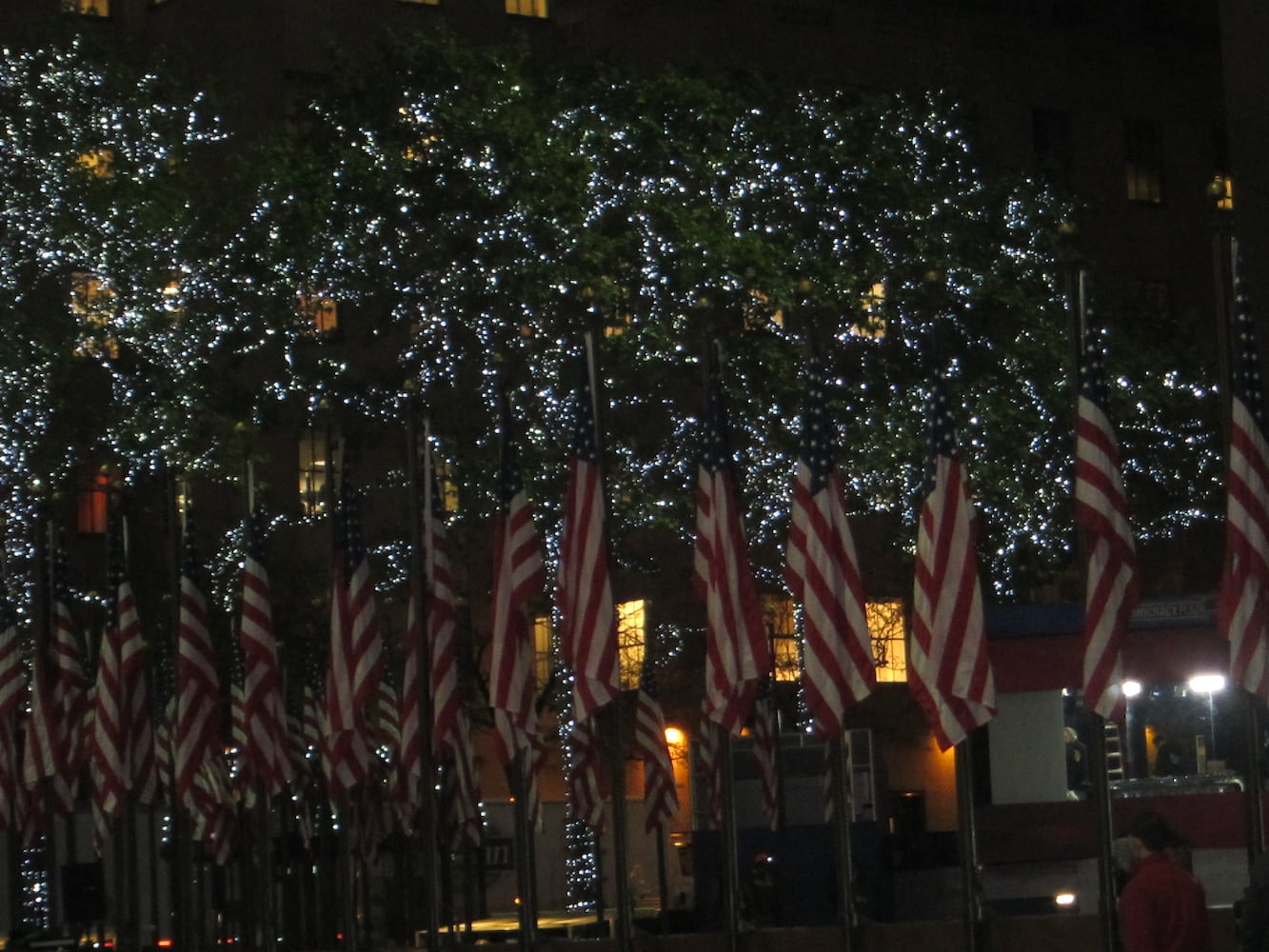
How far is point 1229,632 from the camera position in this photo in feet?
51.8

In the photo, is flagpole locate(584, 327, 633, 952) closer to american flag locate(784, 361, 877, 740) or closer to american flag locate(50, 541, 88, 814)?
american flag locate(784, 361, 877, 740)

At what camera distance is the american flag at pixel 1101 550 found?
16.0 m

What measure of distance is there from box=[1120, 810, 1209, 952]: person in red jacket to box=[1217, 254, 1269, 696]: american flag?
140 inches

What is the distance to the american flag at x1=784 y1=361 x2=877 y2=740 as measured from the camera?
58.9 ft

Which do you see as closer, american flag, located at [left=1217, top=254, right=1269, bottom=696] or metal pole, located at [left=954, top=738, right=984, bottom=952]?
american flag, located at [left=1217, top=254, right=1269, bottom=696]

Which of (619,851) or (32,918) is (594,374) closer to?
(619,851)

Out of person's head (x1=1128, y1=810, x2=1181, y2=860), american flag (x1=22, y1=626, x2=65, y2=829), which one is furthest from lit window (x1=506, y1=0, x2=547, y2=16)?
person's head (x1=1128, y1=810, x2=1181, y2=860)

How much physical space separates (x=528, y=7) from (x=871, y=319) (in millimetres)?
18046

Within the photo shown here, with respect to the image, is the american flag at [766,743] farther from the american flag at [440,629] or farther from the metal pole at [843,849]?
the metal pole at [843,849]

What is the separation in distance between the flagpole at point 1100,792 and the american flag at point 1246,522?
1.10m

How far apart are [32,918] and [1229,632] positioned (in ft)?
78.6

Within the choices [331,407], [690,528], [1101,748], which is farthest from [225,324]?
[1101,748]

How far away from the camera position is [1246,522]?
15758 millimetres

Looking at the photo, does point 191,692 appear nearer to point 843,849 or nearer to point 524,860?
point 524,860
